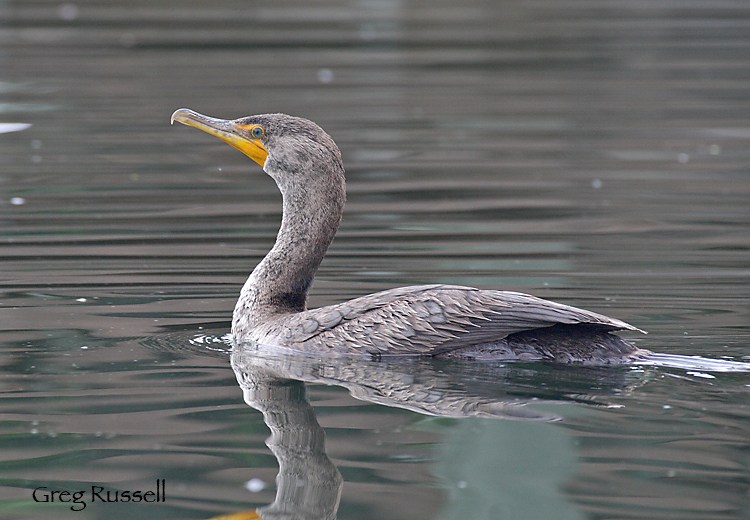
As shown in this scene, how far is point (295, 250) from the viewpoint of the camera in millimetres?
6082

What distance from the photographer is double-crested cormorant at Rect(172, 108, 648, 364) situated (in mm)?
5230

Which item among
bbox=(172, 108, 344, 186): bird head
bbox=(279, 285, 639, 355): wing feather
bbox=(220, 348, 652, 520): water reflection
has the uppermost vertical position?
bbox=(172, 108, 344, 186): bird head

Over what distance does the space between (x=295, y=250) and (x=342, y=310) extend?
0.67 metres

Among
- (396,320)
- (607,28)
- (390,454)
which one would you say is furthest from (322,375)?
(607,28)

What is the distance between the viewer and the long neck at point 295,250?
5.99 metres

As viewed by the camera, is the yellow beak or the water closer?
the water

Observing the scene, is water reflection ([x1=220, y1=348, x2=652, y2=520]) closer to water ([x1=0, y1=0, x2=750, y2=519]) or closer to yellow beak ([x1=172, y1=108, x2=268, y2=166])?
water ([x1=0, y1=0, x2=750, y2=519])

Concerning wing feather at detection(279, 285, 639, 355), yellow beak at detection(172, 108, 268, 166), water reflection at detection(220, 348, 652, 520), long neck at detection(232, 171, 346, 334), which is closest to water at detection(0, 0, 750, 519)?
water reflection at detection(220, 348, 652, 520)

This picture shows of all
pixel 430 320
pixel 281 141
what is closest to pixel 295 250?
pixel 281 141

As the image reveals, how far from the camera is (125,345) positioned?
5.82m

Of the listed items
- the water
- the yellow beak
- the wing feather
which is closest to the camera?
the water

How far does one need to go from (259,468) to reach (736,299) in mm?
3439

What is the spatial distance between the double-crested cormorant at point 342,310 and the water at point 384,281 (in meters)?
0.12

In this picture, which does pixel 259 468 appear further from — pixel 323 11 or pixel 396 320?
pixel 323 11
